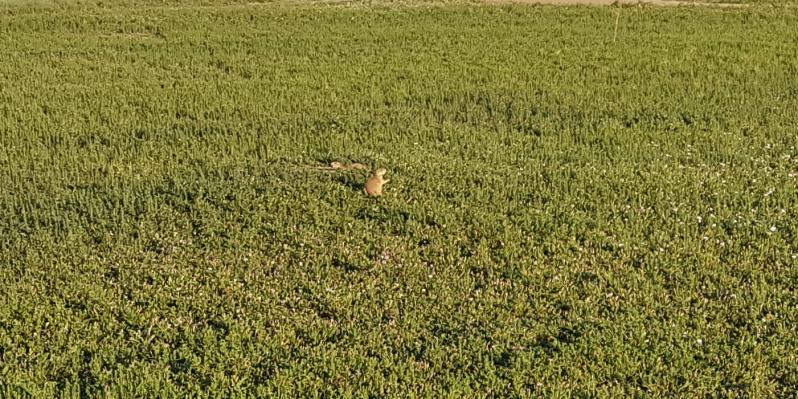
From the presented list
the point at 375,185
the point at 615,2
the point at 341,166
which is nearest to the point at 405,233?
the point at 375,185

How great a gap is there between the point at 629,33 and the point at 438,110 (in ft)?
26.5

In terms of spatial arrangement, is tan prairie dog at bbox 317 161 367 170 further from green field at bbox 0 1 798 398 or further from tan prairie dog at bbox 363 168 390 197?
tan prairie dog at bbox 363 168 390 197

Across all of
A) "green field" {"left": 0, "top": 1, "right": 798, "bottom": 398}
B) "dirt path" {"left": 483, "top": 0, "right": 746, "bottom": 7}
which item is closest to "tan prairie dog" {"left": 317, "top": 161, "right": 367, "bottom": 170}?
"green field" {"left": 0, "top": 1, "right": 798, "bottom": 398}

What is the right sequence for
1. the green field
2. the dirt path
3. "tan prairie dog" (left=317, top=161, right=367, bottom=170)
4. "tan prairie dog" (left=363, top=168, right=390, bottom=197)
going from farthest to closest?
the dirt path < "tan prairie dog" (left=317, top=161, right=367, bottom=170) < "tan prairie dog" (left=363, top=168, right=390, bottom=197) < the green field

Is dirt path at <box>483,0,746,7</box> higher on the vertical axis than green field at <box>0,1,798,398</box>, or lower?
lower

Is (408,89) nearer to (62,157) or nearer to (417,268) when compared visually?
(62,157)

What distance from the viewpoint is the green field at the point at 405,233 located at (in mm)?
4684

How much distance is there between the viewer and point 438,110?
11.1 meters

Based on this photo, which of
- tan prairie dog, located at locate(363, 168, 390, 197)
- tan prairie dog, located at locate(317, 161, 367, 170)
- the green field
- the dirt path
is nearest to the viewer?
the green field

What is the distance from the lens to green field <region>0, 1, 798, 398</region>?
15.4 feet

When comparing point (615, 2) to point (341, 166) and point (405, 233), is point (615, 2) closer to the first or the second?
point (341, 166)

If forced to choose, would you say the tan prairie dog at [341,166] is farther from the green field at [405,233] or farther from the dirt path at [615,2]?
the dirt path at [615,2]

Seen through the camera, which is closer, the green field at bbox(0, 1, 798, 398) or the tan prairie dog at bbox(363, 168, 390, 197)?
the green field at bbox(0, 1, 798, 398)

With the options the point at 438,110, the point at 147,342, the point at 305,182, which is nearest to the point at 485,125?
the point at 438,110
